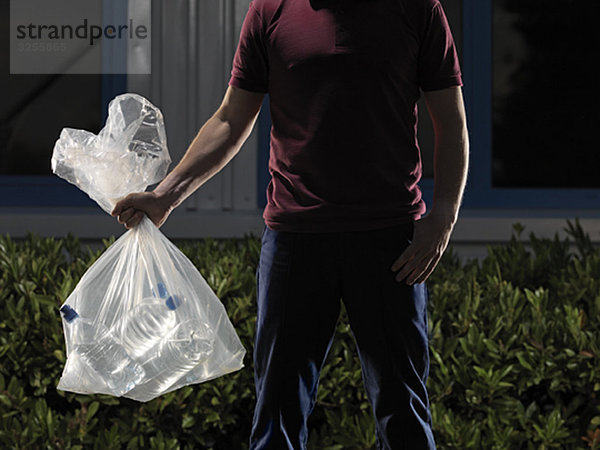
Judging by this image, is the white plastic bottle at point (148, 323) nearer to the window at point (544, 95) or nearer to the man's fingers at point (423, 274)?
the man's fingers at point (423, 274)

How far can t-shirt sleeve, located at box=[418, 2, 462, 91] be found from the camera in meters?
2.06

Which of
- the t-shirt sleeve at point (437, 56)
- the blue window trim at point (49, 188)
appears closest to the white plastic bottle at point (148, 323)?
the t-shirt sleeve at point (437, 56)

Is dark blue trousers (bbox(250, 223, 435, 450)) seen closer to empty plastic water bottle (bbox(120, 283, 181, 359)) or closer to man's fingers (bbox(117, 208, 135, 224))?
empty plastic water bottle (bbox(120, 283, 181, 359))

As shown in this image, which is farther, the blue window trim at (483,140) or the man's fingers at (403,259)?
the blue window trim at (483,140)

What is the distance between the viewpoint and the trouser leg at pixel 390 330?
6.79 feet

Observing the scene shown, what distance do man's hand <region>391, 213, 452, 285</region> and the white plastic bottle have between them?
24.2 inches

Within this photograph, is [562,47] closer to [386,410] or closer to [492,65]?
[492,65]

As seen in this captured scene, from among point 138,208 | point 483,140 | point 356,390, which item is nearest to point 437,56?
point 138,208

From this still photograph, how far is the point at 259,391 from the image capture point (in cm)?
219

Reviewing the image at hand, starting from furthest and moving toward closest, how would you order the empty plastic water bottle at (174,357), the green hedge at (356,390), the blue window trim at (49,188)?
the blue window trim at (49,188) < the green hedge at (356,390) < the empty plastic water bottle at (174,357)

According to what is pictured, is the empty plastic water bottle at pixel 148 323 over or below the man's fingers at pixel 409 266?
below

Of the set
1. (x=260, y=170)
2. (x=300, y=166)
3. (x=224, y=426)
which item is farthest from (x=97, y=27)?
(x=300, y=166)

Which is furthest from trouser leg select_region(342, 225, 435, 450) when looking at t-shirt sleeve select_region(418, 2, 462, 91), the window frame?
the window frame

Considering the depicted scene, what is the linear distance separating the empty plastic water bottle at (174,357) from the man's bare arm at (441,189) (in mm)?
567
